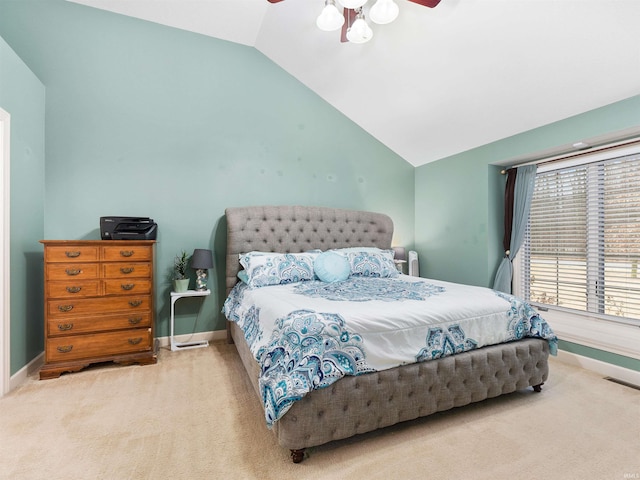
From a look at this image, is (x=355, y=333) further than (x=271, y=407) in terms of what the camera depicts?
Yes

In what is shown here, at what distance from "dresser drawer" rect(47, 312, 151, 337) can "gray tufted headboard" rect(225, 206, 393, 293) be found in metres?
0.92

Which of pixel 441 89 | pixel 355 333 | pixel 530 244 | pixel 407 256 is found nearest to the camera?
pixel 355 333

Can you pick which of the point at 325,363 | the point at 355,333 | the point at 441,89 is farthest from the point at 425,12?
the point at 325,363

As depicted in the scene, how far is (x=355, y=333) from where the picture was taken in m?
1.75

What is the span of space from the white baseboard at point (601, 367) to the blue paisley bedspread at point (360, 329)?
84cm

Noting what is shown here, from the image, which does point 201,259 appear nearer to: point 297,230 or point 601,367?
point 297,230

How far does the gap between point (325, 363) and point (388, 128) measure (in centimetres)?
345

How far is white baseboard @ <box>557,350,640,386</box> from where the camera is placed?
2561 mm

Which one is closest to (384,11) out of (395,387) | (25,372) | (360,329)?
(360,329)

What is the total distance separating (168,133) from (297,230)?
5.77ft

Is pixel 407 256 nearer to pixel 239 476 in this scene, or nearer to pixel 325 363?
pixel 325 363

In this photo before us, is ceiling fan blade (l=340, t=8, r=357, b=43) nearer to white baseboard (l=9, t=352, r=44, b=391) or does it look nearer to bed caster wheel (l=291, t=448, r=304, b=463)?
bed caster wheel (l=291, t=448, r=304, b=463)

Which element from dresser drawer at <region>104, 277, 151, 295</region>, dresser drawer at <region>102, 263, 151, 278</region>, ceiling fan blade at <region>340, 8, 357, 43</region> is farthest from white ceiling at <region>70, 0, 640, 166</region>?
dresser drawer at <region>104, 277, 151, 295</region>

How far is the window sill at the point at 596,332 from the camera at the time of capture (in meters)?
2.63
